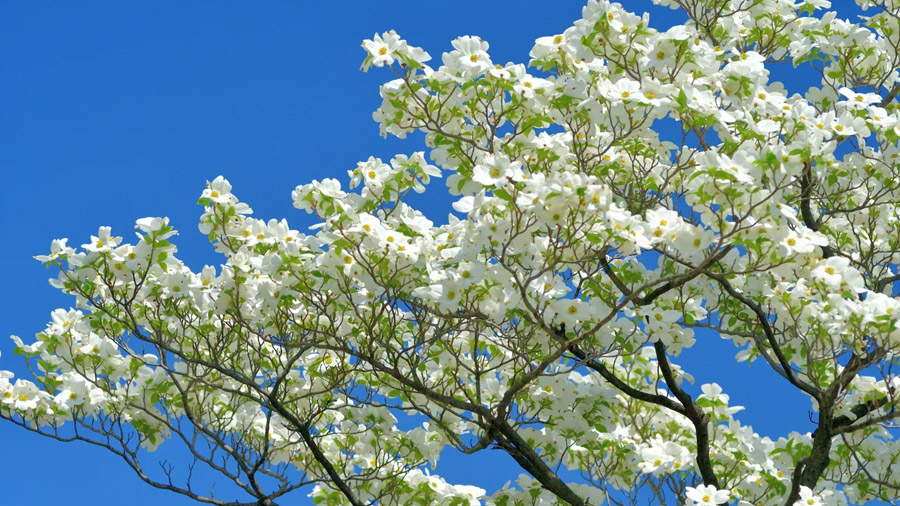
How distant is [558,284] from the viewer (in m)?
4.65

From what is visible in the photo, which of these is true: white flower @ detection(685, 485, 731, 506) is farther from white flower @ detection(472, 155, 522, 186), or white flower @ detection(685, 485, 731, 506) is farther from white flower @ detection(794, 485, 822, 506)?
white flower @ detection(472, 155, 522, 186)

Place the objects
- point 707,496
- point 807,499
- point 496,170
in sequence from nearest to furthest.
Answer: point 496,170
point 707,496
point 807,499

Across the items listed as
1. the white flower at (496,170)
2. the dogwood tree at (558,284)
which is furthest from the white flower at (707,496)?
the white flower at (496,170)

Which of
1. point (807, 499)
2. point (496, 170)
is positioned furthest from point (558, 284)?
point (807, 499)

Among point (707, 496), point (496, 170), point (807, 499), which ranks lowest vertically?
point (707, 496)

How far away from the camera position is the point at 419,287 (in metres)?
4.70

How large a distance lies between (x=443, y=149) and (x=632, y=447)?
7.54 feet

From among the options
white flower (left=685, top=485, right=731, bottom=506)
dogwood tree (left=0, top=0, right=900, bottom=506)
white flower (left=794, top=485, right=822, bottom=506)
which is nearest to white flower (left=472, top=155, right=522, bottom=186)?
dogwood tree (left=0, top=0, right=900, bottom=506)

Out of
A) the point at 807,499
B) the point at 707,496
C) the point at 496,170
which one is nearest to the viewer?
the point at 496,170

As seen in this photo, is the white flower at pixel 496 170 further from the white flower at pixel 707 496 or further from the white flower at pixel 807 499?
the white flower at pixel 807 499

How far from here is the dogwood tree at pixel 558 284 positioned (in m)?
4.48

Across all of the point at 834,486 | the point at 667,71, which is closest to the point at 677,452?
the point at 834,486

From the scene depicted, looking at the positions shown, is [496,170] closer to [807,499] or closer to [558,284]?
[558,284]

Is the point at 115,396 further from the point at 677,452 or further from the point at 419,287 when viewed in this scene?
the point at 677,452
